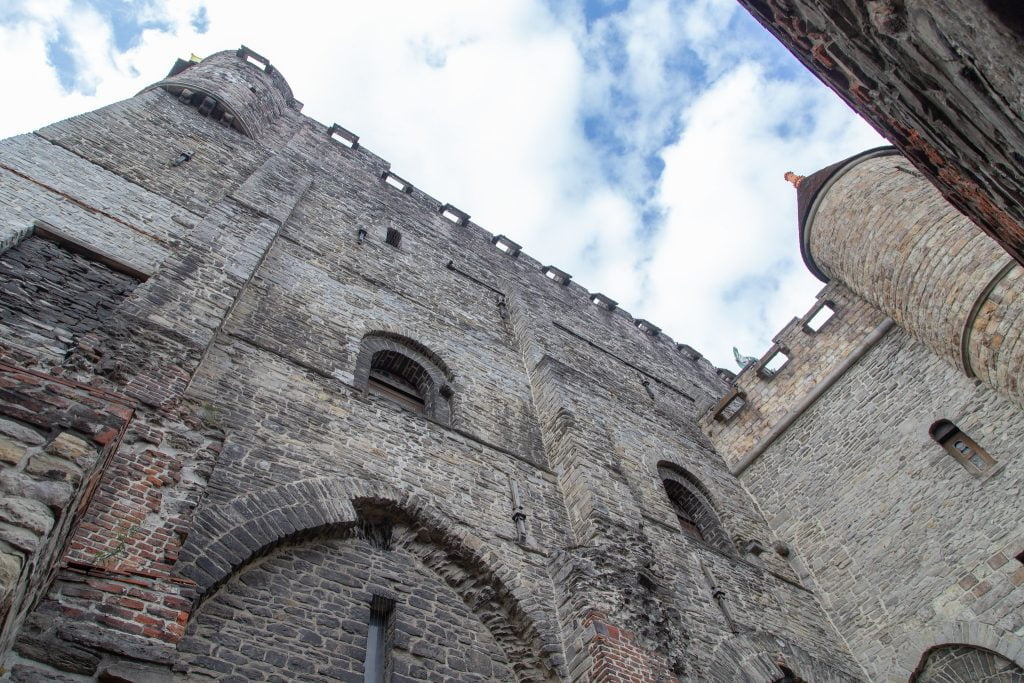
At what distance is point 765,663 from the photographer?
24.4 feet

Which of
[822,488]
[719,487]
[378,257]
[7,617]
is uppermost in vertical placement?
[378,257]

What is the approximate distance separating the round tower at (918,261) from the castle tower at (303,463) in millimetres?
3806

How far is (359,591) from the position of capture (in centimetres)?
552

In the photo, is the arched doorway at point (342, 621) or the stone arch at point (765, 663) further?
the stone arch at point (765, 663)

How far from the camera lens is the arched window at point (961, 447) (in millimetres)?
8539

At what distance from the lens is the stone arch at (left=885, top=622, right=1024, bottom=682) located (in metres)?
7.18

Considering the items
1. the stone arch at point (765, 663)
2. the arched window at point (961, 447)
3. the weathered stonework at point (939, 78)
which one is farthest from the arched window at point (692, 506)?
the weathered stonework at point (939, 78)

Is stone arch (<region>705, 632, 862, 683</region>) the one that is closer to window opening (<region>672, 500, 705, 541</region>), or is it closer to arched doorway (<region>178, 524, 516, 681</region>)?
window opening (<region>672, 500, 705, 541</region>)

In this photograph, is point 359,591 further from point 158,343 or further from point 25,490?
point 25,490

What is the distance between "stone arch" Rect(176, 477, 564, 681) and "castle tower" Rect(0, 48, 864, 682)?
23 mm

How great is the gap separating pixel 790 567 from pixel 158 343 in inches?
356

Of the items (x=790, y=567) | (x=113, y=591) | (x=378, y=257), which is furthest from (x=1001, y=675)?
(x=378, y=257)

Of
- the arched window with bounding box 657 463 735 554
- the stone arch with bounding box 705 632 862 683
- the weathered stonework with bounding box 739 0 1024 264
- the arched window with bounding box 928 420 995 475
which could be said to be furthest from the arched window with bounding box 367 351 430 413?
the arched window with bounding box 928 420 995 475

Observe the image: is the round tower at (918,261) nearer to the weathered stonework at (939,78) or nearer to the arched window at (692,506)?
the arched window at (692,506)
